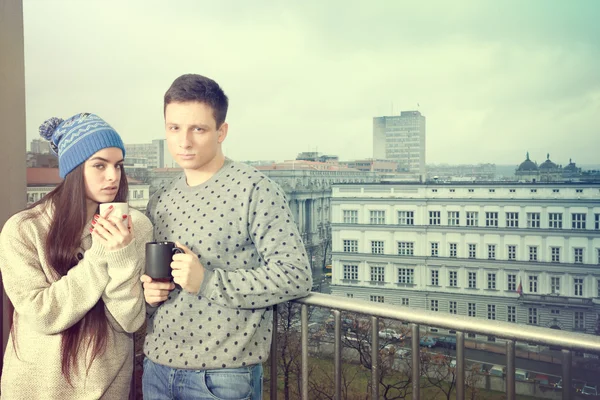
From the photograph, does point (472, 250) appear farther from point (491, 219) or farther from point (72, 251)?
point (72, 251)

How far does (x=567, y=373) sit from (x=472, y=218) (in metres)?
3.04

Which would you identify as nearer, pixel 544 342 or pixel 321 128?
pixel 544 342

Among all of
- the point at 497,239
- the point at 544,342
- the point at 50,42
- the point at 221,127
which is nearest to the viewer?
the point at 544,342

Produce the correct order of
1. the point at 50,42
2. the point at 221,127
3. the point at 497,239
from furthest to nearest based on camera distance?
the point at 497,239
the point at 50,42
the point at 221,127

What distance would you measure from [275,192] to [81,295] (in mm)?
491

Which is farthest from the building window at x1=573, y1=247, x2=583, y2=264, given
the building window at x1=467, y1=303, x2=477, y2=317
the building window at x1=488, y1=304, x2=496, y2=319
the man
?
the man

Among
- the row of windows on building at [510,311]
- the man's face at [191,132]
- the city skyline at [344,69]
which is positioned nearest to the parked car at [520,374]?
the man's face at [191,132]

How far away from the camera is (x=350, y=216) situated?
384 cm

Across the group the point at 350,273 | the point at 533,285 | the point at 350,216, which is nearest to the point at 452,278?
the point at 533,285

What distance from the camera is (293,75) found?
362 cm

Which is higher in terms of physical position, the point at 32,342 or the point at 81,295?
the point at 81,295

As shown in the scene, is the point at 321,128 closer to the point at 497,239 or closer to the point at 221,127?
the point at 497,239

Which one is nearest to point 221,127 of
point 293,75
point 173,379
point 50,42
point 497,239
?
point 173,379

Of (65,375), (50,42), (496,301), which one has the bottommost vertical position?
(496,301)
